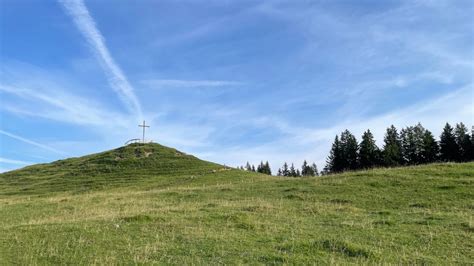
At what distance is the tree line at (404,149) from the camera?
7150cm

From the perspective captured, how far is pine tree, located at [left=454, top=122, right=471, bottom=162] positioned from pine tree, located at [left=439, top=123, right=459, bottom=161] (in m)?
0.67

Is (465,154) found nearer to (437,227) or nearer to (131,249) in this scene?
(437,227)

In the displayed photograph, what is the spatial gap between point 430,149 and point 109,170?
5613cm

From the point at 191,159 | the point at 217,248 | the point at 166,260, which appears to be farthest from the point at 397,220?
the point at 191,159

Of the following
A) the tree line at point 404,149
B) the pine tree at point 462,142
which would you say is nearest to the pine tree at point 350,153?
the tree line at point 404,149

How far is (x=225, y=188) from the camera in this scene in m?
33.5

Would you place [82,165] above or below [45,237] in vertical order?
above

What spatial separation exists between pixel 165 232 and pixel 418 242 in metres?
8.75

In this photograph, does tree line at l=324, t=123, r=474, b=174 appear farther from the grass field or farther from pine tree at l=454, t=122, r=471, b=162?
the grass field

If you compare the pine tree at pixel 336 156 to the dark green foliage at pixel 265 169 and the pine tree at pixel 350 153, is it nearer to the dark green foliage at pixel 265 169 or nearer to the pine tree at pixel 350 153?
the pine tree at pixel 350 153

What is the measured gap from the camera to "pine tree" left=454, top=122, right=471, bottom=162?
69.9 meters

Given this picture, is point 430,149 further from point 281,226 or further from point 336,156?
point 281,226

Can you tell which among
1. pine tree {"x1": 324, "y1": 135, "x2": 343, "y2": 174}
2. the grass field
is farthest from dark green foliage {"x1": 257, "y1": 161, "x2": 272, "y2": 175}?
the grass field

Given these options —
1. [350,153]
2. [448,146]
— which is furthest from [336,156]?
[448,146]
